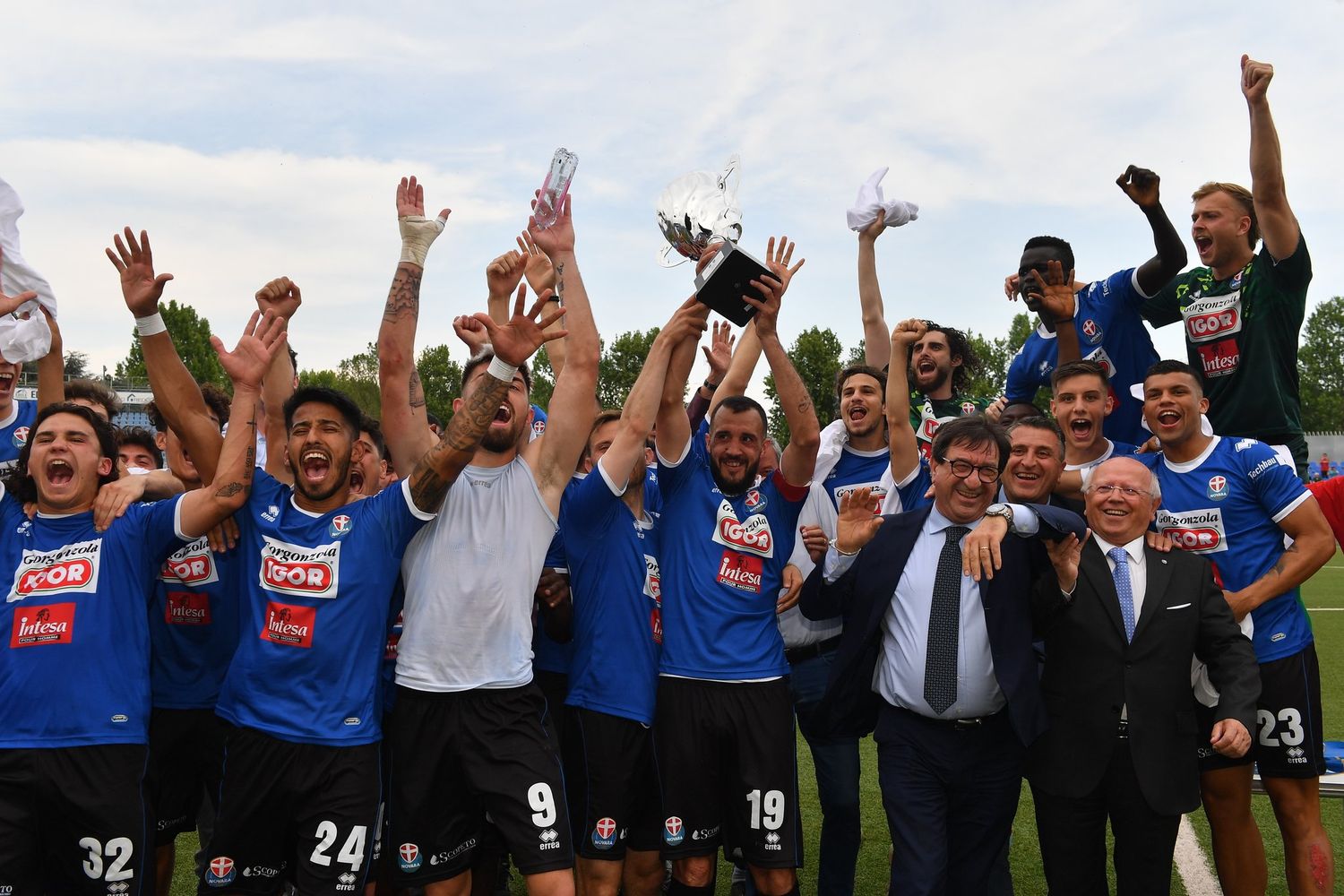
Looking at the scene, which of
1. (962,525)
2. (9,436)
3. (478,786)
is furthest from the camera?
(9,436)

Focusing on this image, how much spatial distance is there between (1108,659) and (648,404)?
2.34 m

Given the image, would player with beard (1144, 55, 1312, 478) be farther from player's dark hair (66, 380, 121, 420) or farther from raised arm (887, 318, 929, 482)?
player's dark hair (66, 380, 121, 420)

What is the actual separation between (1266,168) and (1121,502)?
197 cm

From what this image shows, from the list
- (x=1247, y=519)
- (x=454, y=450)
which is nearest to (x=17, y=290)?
(x=454, y=450)

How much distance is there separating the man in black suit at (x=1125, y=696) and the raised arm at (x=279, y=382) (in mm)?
3608

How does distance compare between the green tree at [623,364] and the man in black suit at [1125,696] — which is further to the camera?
the green tree at [623,364]

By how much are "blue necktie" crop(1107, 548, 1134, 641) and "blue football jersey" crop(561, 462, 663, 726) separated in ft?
6.92

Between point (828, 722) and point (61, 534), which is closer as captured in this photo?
point (61, 534)

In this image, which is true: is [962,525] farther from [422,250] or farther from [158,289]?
[158,289]

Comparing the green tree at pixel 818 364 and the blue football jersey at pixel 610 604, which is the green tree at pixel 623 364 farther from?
the blue football jersey at pixel 610 604

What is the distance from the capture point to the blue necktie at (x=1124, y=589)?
4.44 metres

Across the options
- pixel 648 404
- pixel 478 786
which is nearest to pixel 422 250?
pixel 648 404

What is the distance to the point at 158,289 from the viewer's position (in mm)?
4773

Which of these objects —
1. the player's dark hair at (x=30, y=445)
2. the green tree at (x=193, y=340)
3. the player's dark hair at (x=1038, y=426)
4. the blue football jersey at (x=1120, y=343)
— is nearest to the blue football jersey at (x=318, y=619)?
the player's dark hair at (x=30, y=445)
